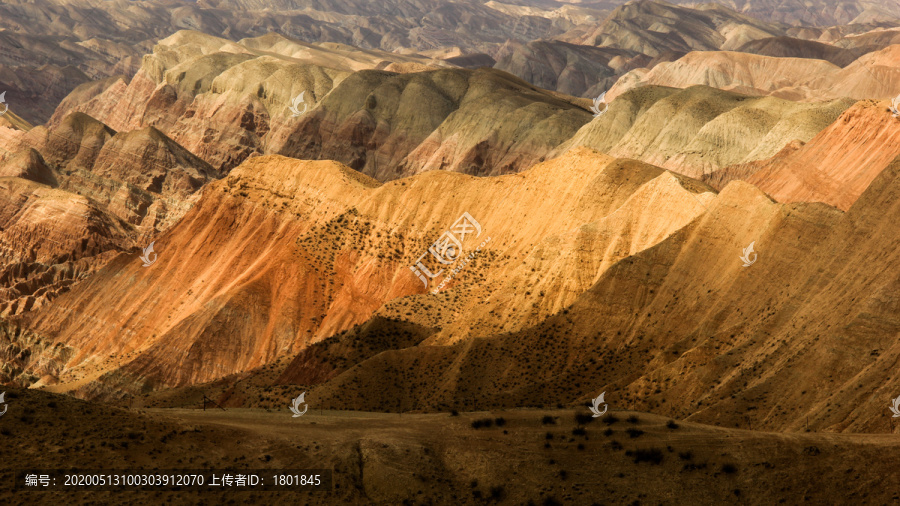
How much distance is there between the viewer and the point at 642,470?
34.4 m

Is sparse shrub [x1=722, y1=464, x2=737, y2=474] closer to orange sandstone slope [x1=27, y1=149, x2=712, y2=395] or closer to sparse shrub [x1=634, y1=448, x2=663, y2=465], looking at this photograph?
sparse shrub [x1=634, y1=448, x2=663, y2=465]

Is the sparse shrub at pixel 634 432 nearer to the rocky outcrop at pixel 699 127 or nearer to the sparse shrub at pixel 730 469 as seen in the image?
the sparse shrub at pixel 730 469

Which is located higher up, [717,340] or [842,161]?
[842,161]

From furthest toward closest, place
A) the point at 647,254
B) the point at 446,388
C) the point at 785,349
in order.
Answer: the point at 647,254 < the point at 446,388 < the point at 785,349

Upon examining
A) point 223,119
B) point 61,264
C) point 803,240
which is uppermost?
point 803,240

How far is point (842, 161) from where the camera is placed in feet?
309

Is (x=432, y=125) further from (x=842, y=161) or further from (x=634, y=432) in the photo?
(x=634, y=432)

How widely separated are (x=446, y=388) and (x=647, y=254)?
55.7 feet

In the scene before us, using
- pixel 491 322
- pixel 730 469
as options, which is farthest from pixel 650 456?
pixel 491 322

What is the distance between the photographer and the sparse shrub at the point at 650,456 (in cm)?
3462

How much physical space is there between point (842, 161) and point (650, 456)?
231 ft

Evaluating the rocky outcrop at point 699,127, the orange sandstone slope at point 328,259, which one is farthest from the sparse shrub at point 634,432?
the rocky outcrop at point 699,127

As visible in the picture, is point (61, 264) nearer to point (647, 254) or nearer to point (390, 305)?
point (390, 305)

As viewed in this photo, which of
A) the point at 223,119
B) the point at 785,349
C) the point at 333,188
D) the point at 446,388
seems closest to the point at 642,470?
the point at 785,349
